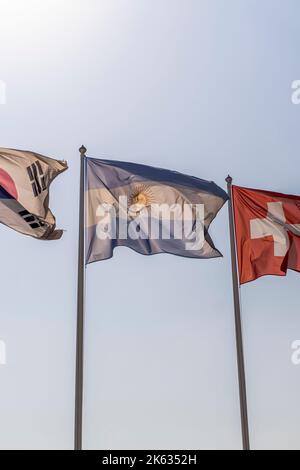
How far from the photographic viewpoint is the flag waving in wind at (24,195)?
54.6ft

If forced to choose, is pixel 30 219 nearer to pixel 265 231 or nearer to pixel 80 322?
pixel 80 322

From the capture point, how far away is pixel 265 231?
64.1 ft

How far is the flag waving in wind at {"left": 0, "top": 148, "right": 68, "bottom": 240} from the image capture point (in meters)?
16.6

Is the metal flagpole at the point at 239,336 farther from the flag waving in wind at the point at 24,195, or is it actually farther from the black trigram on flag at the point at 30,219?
the black trigram on flag at the point at 30,219

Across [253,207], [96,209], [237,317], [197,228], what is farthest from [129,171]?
[237,317]

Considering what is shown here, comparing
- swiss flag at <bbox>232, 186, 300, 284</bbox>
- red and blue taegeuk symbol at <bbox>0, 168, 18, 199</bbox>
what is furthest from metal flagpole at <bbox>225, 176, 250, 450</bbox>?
red and blue taegeuk symbol at <bbox>0, 168, 18, 199</bbox>

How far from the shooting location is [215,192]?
1934 centimetres

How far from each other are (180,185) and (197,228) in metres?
1.58

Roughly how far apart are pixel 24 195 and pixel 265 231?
834 centimetres

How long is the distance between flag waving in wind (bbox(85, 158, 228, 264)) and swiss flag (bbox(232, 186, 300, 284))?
1.16m

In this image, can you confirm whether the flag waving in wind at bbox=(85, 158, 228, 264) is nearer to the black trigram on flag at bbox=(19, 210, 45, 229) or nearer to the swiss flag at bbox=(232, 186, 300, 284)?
the swiss flag at bbox=(232, 186, 300, 284)

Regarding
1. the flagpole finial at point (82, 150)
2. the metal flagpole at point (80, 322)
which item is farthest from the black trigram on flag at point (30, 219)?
the flagpole finial at point (82, 150)

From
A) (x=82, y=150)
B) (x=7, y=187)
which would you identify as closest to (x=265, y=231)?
(x=82, y=150)

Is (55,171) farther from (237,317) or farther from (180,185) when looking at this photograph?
(237,317)
